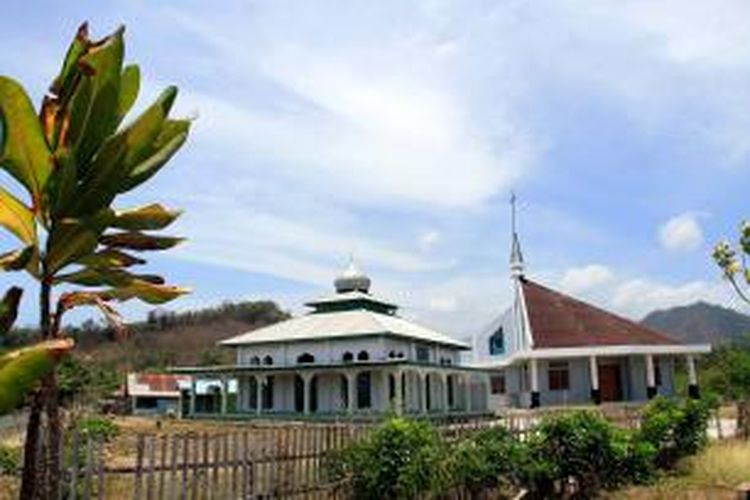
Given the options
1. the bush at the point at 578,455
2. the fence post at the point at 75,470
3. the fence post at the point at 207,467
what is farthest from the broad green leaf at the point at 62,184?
the bush at the point at 578,455

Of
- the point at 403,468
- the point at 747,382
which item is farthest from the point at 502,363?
the point at 403,468

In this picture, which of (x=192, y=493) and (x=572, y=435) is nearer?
(x=192, y=493)

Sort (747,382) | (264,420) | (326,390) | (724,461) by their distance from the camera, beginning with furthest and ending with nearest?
(326,390), (264,420), (747,382), (724,461)

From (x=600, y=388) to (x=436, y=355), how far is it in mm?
9412

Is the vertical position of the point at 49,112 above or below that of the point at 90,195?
above

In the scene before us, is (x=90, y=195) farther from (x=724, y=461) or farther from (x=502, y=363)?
(x=502, y=363)

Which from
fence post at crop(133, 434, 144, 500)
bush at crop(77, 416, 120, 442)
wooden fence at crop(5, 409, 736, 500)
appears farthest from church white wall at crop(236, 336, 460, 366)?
fence post at crop(133, 434, 144, 500)

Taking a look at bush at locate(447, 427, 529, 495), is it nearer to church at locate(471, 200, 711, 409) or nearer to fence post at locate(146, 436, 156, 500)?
fence post at locate(146, 436, 156, 500)

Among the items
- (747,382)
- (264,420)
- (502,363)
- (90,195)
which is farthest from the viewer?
(502,363)

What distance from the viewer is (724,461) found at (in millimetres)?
15789

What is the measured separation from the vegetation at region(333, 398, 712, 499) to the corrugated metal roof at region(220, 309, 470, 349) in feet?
94.9

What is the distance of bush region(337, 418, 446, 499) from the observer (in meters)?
12.3

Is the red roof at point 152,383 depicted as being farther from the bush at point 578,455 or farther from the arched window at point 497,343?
the bush at point 578,455

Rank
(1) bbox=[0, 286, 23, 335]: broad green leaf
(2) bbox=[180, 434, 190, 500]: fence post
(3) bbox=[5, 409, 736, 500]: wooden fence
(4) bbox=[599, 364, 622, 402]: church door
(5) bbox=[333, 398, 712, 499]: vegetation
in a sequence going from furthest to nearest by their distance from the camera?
(4) bbox=[599, 364, 622, 402]: church door → (5) bbox=[333, 398, 712, 499]: vegetation → (2) bbox=[180, 434, 190, 500]: fence post → (3) bbox=[5, 409, 736, 500]: wooden fence → (1) bbox=[0, 286, 23, 335]: broad green leaf
